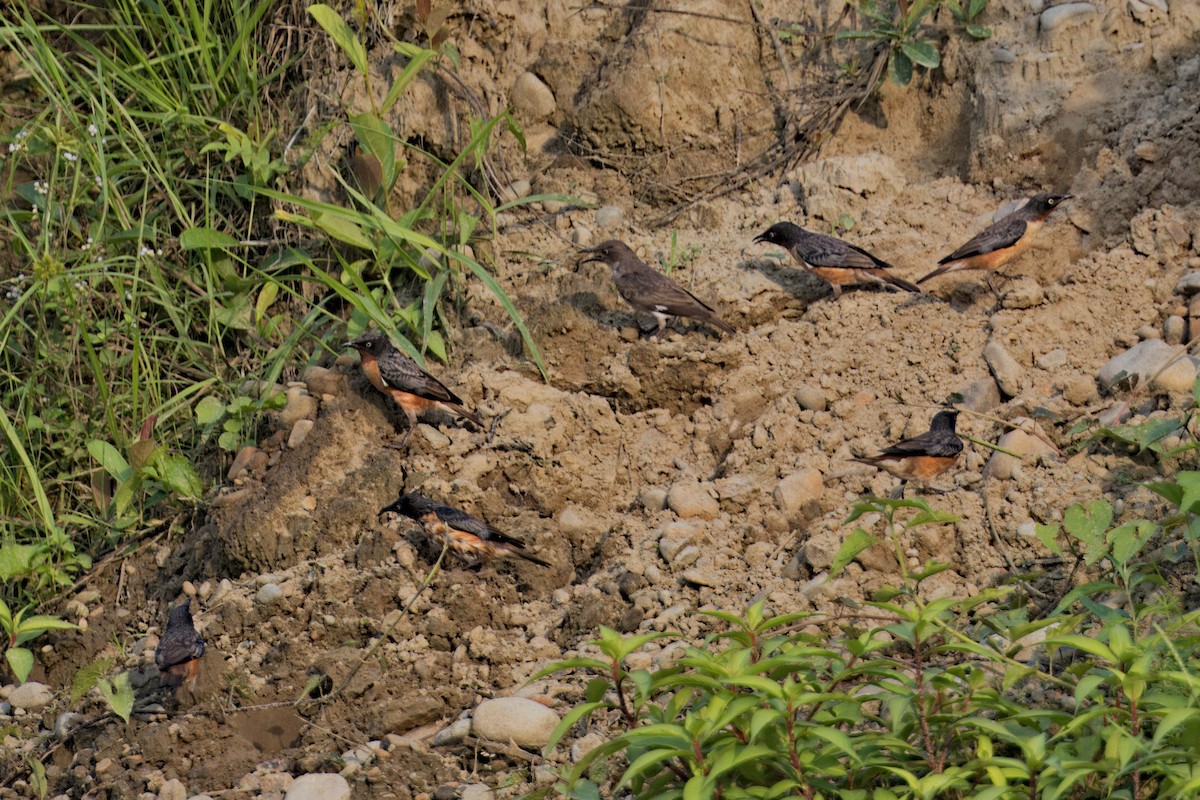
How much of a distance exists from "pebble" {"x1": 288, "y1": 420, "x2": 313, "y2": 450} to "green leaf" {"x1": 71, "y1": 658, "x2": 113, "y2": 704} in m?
1.35

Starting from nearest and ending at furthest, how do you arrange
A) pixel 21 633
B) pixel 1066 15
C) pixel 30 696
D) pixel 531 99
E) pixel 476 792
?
pixel 476 792 < pixel 21 633 < pixel 30 696 < pixel 1066 15 < pixel 531 99

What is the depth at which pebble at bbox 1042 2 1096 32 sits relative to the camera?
6809mm

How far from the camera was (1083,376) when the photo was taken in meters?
5.62

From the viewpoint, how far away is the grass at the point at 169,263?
6.62 m

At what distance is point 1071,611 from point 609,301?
3095 mm

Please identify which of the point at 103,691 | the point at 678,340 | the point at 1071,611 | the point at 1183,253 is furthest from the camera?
the point at 678,340

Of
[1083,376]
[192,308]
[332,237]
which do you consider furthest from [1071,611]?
[192,308]

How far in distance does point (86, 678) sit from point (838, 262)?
4.06 meters

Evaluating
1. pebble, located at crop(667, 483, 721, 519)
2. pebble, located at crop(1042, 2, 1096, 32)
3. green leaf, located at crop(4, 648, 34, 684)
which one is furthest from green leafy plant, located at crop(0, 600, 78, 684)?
pebble, located at crop(1042, 2, 1096, 32)

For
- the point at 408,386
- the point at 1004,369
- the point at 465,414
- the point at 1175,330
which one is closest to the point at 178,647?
the point at 408,386

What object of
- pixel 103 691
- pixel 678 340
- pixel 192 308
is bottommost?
pixel 103 691

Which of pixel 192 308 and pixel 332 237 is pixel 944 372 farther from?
pixel 192 308

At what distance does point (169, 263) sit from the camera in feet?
24.2

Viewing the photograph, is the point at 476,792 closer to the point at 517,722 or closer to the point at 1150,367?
the point at 517,722
